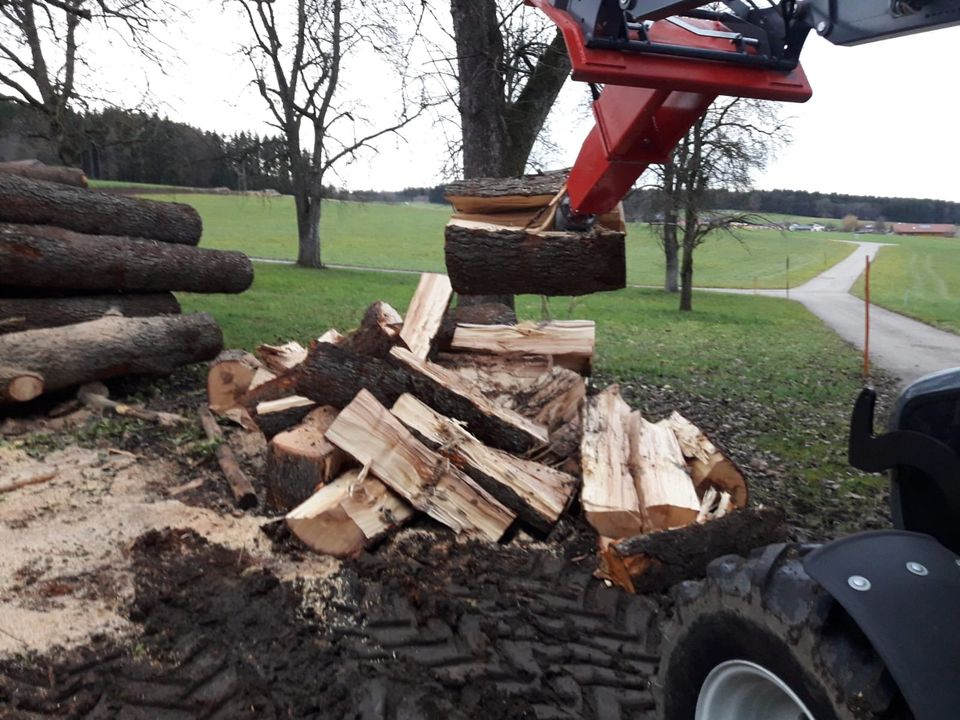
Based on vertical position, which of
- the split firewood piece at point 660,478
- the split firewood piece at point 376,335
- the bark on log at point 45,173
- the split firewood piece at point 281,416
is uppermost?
the bark on log at point 45,173

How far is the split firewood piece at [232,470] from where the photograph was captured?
5.22 m

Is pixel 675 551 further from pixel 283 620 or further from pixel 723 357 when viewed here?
pixel 723 357

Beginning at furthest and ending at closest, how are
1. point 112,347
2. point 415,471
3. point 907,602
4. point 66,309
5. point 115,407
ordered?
point 66,309, point 112,347, point 115,407, point 415,471, point 907,602

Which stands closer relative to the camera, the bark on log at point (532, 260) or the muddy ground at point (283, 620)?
the muddy ground at point (283, 620)

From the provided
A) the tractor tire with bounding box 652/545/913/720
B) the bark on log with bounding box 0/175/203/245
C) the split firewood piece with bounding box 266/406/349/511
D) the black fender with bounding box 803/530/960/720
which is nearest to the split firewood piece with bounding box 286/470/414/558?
the split firewood piece with bounding box 266/406/349/511

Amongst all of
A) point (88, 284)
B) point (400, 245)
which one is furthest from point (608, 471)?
point (400, 245)

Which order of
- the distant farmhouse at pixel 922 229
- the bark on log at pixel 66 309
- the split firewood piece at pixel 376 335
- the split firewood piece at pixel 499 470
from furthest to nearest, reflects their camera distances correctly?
the bark on log at pixel 66 309
the split firewood piece at pixel 376 335
the split firewood piece at pixel 499 470
the distant farmhouse at pixel 922 229

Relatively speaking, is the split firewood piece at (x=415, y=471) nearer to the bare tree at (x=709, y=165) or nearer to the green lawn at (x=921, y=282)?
the green lawn at (x=921, y=282)

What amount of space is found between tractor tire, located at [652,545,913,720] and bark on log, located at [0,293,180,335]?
724cm

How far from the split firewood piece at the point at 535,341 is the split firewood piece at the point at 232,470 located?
198 cm

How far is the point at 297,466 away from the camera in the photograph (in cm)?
509

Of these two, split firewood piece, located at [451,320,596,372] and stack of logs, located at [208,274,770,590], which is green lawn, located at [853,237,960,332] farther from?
stack of logs, located at [208,274,770,590]

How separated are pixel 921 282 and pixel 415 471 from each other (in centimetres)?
1566

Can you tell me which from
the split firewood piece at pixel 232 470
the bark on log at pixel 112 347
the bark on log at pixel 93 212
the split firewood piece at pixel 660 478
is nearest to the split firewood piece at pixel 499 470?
the split firewood piece at pixel 660 478
